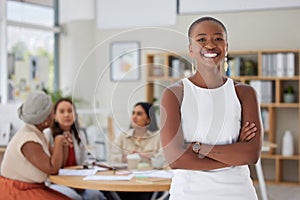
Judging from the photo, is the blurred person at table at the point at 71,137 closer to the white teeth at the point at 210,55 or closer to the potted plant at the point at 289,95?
the white teeth at the point at 210,55

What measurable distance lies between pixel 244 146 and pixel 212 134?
110 mm

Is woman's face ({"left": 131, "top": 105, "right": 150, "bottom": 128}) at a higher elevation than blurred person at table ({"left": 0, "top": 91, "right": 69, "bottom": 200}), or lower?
higher

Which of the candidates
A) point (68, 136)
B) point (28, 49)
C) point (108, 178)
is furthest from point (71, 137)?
point (28, 49)

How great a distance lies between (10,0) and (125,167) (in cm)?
371

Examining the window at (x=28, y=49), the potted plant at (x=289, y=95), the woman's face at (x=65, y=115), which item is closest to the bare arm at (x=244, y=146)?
the woman's face at (x=65, y=115)

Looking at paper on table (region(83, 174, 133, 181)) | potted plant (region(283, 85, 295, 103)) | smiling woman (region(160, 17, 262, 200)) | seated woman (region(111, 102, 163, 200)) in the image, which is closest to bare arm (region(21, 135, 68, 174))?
paper on table (region(83, 174, 133, 181))

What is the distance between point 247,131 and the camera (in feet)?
5.21

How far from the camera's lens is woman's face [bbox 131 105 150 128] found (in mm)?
3104

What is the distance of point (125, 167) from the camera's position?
122 inches

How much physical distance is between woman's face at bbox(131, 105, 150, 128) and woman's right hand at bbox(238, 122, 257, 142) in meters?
1.49

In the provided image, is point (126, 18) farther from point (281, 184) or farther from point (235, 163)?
point (235, 163)

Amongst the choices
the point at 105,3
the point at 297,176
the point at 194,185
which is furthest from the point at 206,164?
the point at 105,3

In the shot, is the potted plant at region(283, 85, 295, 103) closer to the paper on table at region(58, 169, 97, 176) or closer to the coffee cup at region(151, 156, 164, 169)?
the coffee cup at region(151, 156, 164, 169)

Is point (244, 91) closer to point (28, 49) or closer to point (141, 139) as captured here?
point (141, 139)
